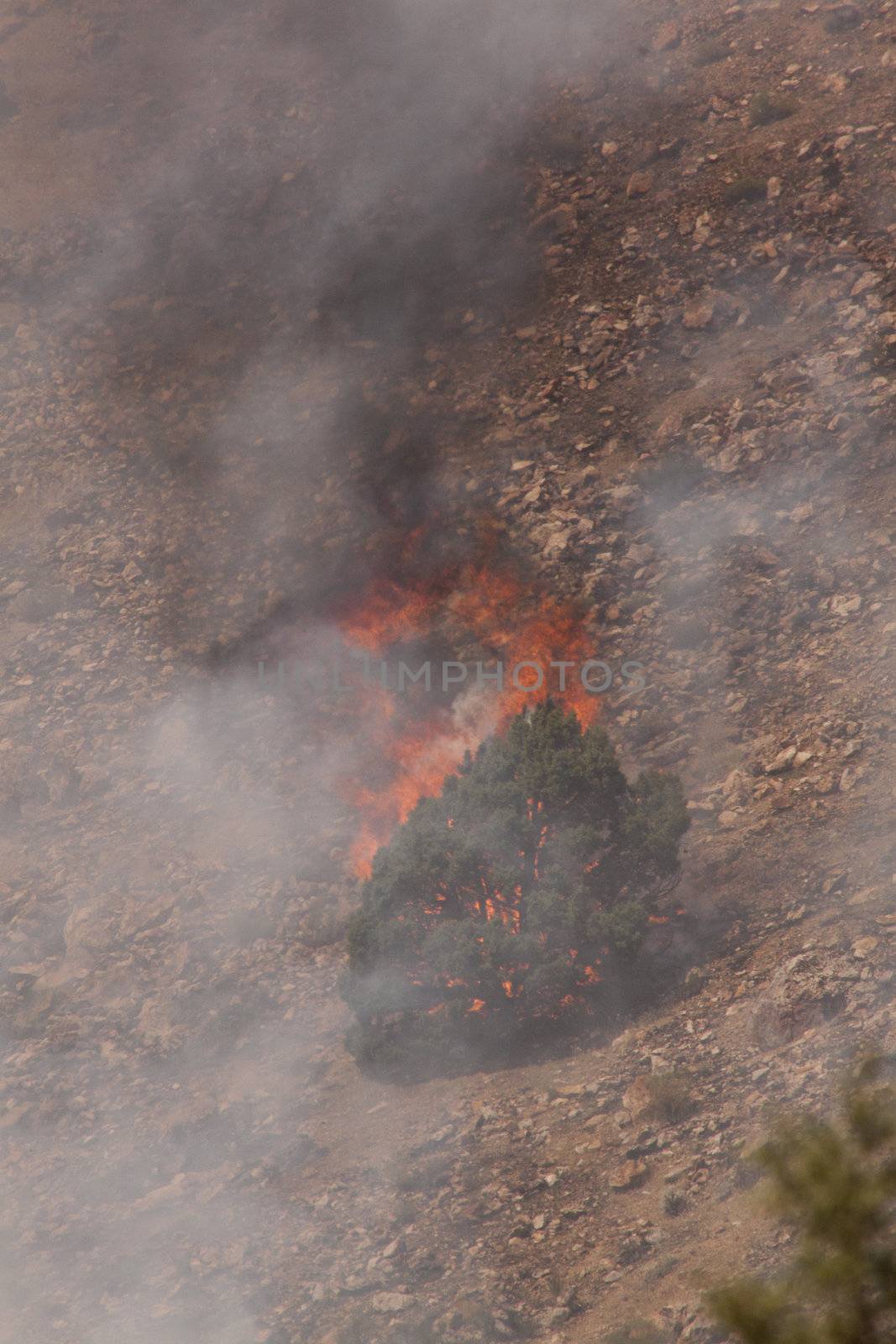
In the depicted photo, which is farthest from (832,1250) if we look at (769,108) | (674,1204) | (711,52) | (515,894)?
(711,52)

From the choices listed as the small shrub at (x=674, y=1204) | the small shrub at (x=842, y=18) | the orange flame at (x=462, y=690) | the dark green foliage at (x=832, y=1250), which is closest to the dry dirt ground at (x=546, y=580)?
the small shrub at (x=674, y=1204)

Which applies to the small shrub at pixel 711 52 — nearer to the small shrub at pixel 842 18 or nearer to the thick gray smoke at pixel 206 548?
the small shrub at pixel 842 18

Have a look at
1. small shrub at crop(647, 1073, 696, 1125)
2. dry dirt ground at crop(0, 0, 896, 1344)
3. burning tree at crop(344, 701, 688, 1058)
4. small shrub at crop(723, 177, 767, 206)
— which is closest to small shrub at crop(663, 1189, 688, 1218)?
dry dirt ground at crop(0, 0, 896, 1344)

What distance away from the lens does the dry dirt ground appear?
1071cm

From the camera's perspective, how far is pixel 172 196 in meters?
25.4

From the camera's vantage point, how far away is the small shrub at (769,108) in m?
20.5

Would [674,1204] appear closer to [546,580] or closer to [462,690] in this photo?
[462,690]

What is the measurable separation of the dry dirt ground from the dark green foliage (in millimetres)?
3848

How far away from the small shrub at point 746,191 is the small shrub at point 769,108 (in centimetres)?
155

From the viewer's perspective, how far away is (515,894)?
522 inches

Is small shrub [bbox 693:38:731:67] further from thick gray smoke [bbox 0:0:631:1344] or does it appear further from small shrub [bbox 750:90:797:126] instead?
thick gray smoke [bbox 0:0:631:1344]

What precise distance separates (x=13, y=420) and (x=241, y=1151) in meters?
15.9

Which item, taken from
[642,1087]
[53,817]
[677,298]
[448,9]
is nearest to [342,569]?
[53,817]

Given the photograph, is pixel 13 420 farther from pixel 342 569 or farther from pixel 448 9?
pixel 448 9
